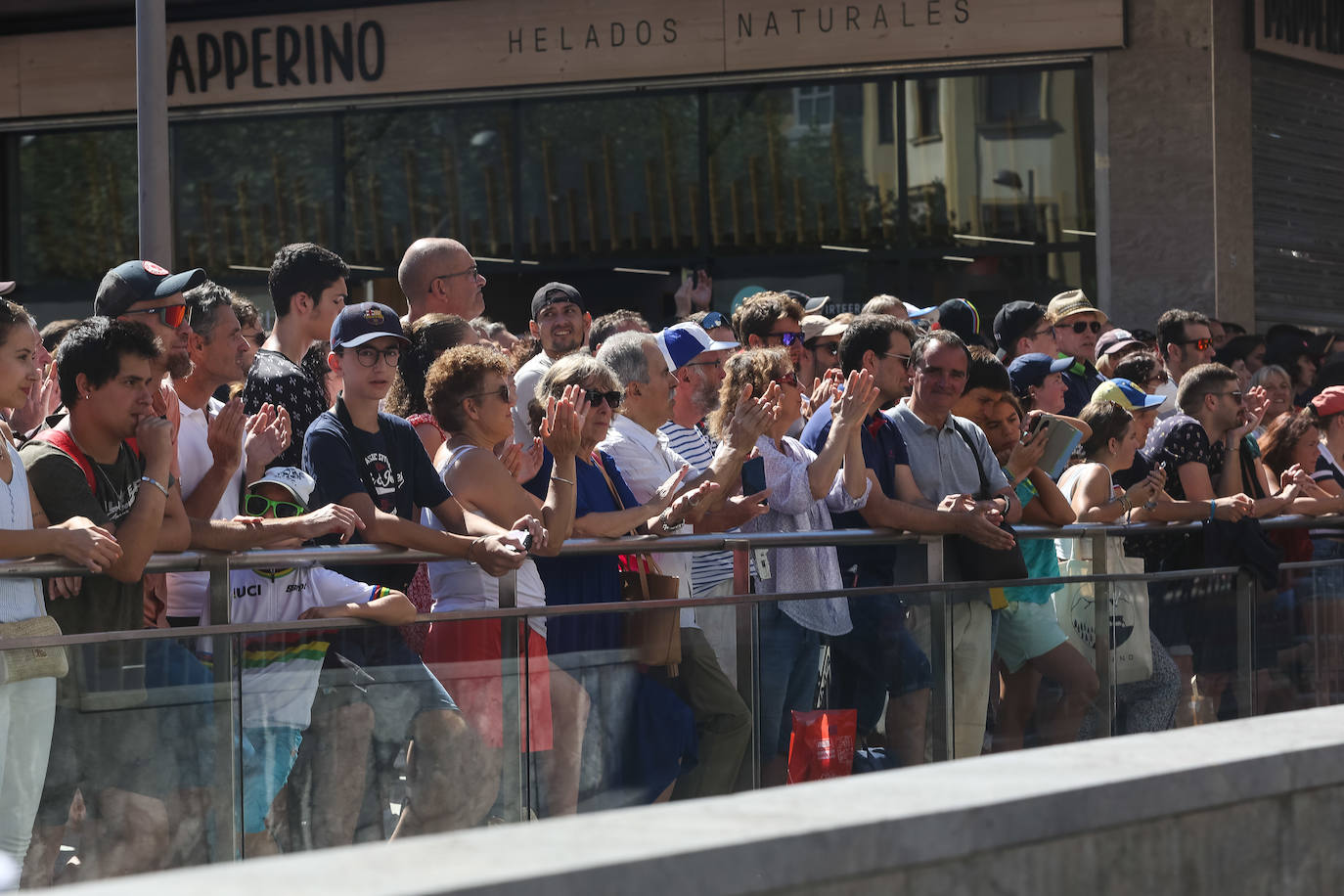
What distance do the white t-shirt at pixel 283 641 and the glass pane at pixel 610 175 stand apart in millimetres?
11236

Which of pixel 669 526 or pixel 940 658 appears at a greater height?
pixel 669 526

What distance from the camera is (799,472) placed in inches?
290

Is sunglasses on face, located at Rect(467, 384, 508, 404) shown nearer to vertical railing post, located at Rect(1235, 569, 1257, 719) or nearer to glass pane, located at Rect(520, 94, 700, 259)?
vertical railing post, located at Rect(1235, 569, 1257, 719)

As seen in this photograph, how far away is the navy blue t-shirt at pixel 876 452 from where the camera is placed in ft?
24.5

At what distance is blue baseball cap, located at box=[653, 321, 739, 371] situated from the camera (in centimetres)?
763

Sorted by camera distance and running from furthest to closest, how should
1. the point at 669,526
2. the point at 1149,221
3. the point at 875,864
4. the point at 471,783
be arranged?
the point at 1149,221 → the point at 669,526 → the point at 471,783 → the point at 875,864

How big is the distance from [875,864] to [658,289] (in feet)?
45.9

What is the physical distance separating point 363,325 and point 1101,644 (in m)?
3.78

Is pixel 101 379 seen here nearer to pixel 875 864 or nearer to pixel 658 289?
pixel 875 864

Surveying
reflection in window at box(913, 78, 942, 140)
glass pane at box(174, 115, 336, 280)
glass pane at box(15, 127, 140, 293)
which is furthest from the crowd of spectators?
glass pane at box(15, 127, 140, 293)

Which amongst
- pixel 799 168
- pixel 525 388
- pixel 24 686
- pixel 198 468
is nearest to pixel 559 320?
pixel 525 388

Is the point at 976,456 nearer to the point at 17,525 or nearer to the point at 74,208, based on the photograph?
the point at 17,525

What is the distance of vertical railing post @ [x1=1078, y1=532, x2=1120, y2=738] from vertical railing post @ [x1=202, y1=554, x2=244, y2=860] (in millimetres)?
4276

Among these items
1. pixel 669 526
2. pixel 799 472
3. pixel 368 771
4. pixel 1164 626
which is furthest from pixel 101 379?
pixel 1164 626
